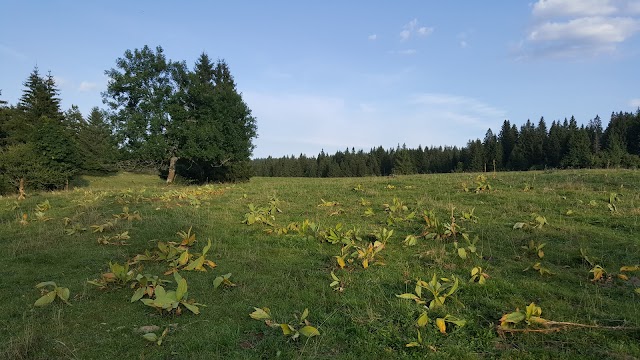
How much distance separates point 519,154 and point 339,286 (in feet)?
262

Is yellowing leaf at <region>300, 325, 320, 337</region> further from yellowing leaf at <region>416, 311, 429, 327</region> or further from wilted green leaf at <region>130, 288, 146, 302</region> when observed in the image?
wilted green leaf at <region>130, 288, 146, 302</region>

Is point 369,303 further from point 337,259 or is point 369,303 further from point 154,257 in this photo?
point 154,257

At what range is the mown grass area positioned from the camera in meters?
3.99

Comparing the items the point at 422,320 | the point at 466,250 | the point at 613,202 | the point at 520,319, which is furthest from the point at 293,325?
the point at 613,202

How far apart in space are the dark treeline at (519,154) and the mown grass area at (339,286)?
4053cm

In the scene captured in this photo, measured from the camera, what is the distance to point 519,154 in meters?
74.7

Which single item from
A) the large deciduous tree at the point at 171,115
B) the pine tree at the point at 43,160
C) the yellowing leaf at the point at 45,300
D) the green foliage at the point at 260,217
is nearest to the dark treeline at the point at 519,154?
the large deciduous tree at the point at 171,115

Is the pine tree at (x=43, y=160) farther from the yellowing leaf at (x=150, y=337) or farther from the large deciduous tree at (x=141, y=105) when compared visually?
the yellowing leaf at (x=150, y=337)

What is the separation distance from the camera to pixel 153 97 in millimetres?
31656

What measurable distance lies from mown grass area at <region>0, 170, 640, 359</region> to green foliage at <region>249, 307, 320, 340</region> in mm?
89

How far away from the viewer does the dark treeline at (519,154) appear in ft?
207

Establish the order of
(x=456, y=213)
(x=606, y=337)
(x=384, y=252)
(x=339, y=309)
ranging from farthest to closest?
(x=456, y=213) → (x=384, y=252) → (x=339, y=309) → (x=606, y=337)

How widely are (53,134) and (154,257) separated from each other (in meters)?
32.5

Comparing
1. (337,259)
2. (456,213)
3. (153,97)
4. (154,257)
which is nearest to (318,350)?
(337,259)
